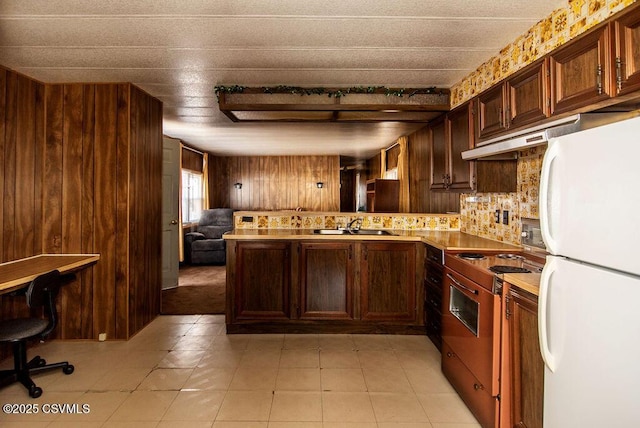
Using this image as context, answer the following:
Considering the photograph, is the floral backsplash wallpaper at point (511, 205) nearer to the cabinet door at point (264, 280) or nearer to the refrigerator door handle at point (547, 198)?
the refrigerator door handle at point (547, 198)

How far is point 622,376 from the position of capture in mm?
1096

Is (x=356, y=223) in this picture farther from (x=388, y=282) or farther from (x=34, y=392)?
(x=34, y=392)

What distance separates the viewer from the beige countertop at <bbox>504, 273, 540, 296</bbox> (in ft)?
5.23

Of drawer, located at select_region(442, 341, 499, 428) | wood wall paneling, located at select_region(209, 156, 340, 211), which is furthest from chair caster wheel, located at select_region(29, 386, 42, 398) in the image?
wood wall paneling, located at select_region(209, 156, 340, 211)

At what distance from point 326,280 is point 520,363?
1.86 metres

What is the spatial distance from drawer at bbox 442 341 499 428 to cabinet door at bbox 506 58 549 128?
1.56 meters

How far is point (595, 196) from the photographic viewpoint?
1.24 metres

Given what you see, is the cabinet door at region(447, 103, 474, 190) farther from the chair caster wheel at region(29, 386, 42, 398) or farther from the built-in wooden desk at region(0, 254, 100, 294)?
the chair caster wheel at region(29, 386, 42, 398)

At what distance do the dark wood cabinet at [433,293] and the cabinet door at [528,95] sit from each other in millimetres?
1157

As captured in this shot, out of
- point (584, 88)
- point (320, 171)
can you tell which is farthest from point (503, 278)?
point (320, 171)

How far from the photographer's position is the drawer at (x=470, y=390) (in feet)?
6.19

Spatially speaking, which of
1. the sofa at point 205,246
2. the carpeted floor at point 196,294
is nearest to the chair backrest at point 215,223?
the sofa at point 205,246

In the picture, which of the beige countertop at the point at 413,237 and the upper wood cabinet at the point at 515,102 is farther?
the beige countertop at the point at 413,237

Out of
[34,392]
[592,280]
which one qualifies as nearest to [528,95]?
[592,280]
